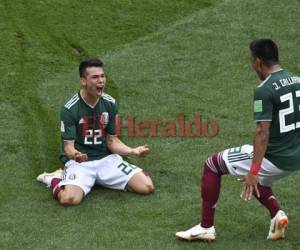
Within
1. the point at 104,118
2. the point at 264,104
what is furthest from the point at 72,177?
the point at 264,104

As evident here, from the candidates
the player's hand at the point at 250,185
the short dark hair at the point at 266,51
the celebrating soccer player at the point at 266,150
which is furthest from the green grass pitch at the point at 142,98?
the short dark hair at the point at 266,51

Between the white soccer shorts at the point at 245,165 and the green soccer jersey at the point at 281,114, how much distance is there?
6cm

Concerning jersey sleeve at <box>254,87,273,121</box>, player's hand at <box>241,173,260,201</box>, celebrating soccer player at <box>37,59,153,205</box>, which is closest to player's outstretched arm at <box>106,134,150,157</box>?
celebrating soccer player at <box>37,59,153,205</box>

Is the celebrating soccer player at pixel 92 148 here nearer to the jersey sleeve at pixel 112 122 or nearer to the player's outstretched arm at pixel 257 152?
the jersey sleeve at pixel 112 122

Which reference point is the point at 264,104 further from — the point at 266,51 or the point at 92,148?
the point at 92,148

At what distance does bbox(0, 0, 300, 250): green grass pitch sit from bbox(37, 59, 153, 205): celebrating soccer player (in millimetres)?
128

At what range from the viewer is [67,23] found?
11.4 meters

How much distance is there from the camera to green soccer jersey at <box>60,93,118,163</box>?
23.2 feet

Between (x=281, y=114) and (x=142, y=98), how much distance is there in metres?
3.88

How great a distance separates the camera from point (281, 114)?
5676 mm

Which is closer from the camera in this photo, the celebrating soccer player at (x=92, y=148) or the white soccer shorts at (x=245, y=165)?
the white soccer shorts at (x=245, y=165)

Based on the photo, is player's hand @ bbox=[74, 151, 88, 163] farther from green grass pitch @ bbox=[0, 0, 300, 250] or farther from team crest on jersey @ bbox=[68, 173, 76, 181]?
green grass pitch @ bbox=[0, 0, 300, 250]

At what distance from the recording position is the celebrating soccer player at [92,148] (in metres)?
6.99

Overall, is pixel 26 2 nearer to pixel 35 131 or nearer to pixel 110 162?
pixel 35 131
